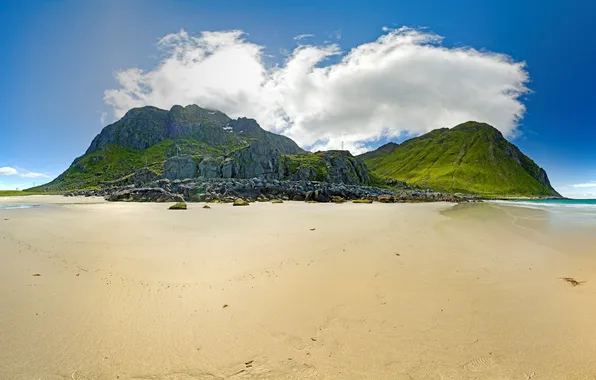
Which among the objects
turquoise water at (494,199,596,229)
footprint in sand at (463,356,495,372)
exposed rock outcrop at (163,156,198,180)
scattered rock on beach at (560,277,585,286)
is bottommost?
footprint in sand at (463,356,495,372)

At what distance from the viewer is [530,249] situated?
1238 centimetres

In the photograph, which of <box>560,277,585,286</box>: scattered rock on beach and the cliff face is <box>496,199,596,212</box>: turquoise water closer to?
<box>560,277,585,286</box>: scattered rock on beach

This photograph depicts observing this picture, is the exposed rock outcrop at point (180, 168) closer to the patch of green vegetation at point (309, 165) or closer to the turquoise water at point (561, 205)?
the patch of green vegetation at point (309, 165)

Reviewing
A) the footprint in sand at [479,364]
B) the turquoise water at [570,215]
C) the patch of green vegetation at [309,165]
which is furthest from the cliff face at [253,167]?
the footprint in sand at [479,364]

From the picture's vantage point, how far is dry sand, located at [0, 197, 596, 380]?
4082mm

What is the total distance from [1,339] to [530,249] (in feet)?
55.3

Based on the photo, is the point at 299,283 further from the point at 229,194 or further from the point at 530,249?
the point at 229,194

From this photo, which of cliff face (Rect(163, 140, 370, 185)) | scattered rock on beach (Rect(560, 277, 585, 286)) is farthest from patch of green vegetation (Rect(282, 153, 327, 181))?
scattered rock on beach (Rect(560, 277, 585, 286))

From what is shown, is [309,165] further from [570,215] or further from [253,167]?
[570,215]

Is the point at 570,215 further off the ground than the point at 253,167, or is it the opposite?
the point at 253,167

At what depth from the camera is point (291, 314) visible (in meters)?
5.65

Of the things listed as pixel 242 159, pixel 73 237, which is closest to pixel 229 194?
pixel 73 237

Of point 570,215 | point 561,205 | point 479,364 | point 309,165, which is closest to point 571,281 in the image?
point 479,364

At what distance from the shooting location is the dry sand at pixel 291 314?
4.08 metres
